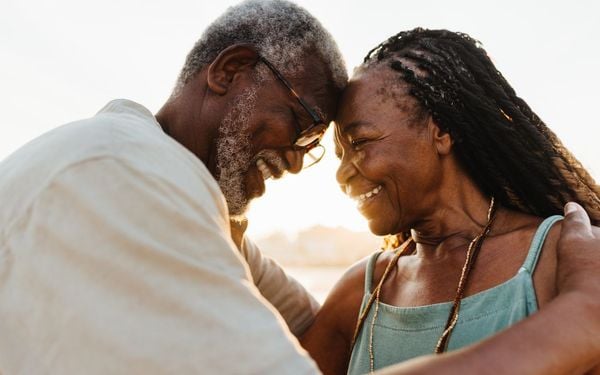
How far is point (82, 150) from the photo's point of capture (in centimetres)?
156

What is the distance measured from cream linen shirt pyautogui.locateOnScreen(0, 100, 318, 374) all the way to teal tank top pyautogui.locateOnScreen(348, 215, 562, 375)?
1208 millimetres

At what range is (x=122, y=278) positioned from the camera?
4.61ft

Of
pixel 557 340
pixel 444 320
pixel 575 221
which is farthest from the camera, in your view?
pixel 444 320

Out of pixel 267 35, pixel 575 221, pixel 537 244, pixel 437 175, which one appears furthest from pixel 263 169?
pixel 575 221

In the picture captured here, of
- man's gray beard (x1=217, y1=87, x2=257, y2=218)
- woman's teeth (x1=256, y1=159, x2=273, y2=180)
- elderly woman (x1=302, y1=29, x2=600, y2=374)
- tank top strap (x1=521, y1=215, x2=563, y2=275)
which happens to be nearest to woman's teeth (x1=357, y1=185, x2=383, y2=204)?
elderly woman (x1=302, y1=29, x2=600, y2=374)

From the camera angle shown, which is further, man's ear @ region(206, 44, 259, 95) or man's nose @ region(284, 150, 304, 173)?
man's nose @ region(284, 150, 304, 173)

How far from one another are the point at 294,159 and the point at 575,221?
1247 mm

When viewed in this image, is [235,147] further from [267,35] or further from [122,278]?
[122,278]

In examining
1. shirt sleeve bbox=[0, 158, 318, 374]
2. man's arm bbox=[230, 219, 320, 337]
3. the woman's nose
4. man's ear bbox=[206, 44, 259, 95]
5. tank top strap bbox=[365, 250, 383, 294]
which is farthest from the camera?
man's arm bbox=[230, 219, 320, 337]

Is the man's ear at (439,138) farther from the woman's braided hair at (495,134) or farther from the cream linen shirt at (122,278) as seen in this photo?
the cream linen shirt at (122,278)

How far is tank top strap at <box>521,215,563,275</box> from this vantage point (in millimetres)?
2398

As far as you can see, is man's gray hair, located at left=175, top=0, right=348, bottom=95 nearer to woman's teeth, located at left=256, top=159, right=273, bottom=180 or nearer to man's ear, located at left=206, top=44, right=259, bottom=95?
man's ear, located at left=206, top=44, right=259, bottom=95

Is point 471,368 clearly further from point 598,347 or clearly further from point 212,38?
point 212,38

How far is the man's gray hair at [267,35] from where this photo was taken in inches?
108
